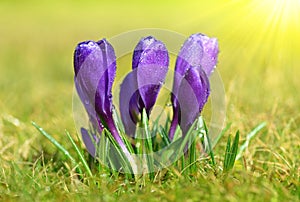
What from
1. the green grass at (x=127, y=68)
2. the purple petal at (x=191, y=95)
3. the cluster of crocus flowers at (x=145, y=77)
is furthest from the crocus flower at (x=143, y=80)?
the green grass at (x=127, y=68)

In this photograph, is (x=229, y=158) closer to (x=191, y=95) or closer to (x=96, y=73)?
(x=191, y=95)

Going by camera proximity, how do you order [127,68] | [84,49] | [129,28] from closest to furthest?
[84,49]
[127,68]
[129,28]

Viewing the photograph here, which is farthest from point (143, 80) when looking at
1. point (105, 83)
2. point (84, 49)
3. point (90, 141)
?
point (90, 141)

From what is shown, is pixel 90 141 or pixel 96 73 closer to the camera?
pixel 96 73

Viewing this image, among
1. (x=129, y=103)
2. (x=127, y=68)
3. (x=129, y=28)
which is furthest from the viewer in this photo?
(x=129, y=28)

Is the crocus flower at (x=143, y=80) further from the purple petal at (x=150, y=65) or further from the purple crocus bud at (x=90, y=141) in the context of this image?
the purple crocus bud at (x=90, y=141)

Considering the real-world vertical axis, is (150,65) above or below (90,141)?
above

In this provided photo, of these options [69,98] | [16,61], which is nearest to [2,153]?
[69,98]
